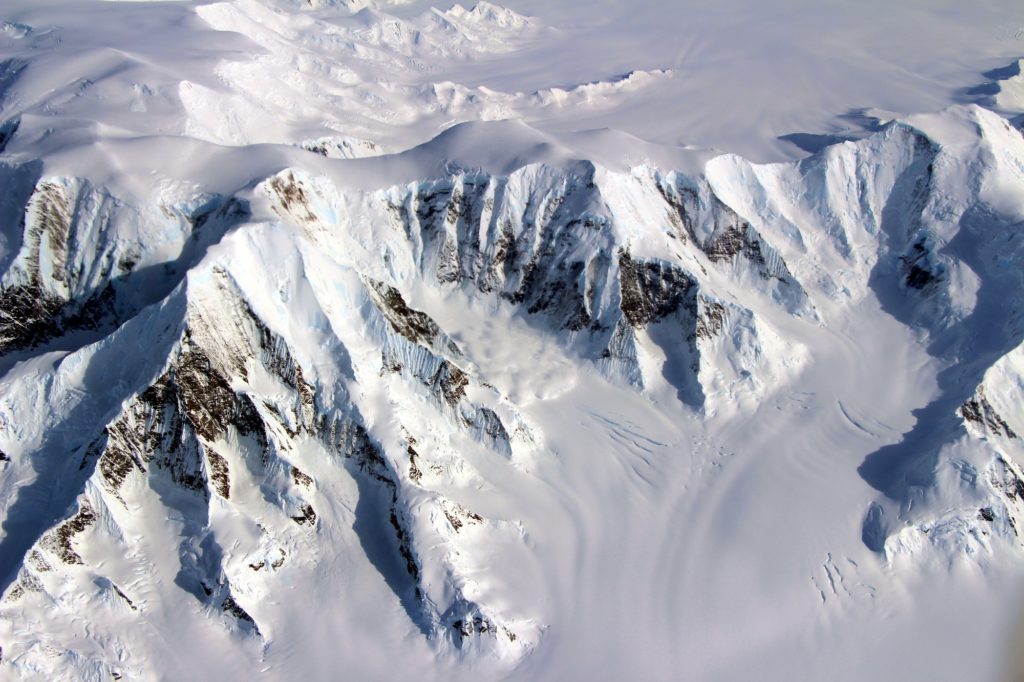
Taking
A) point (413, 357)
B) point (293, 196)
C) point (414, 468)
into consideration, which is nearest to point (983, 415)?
point (414, 468)

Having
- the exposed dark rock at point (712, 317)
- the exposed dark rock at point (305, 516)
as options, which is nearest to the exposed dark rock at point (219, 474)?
the exposed dark rock at point (305, 516)

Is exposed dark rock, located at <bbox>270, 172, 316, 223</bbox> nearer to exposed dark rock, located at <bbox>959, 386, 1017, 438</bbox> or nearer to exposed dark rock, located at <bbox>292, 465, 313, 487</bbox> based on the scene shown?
exposed dark rock, located at <bbox>292, 465, 313, 487</bbox>

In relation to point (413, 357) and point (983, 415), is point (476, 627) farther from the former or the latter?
point (983, 415)

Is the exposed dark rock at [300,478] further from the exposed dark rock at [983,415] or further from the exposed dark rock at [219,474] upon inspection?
the exposed dark rock at [983,415]

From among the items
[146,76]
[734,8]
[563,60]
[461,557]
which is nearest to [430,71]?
[563,60]

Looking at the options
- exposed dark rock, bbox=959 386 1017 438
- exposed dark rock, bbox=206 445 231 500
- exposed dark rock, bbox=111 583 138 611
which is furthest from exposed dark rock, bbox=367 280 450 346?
exposed dark rock, bbox=959 386 1017 438
